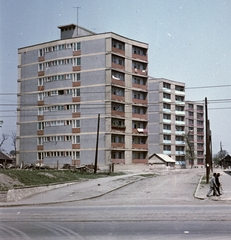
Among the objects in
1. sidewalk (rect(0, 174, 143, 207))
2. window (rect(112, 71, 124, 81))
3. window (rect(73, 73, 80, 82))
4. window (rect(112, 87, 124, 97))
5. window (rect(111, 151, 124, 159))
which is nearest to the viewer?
sidewalk (rect(0, 174, 143, 207))

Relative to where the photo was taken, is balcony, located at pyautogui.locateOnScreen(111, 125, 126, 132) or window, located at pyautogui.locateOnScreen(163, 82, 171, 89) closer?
balcony, located at pyautogui.locateOnScreen(111, 125, 126, 132)

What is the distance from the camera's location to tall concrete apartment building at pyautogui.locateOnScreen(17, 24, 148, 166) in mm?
63344

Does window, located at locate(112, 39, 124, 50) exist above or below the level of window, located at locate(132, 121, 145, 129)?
above

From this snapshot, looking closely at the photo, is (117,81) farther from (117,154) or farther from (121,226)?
(121,226)

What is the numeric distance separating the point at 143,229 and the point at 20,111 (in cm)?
6310

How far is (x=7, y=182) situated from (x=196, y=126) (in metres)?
108

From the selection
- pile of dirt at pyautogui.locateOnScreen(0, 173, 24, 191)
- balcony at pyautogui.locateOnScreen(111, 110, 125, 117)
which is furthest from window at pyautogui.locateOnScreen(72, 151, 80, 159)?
pile of dirt at pyautogui.locateOnScreen(0, 173, 24, 191)

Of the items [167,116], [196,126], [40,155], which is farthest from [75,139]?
[196,126]

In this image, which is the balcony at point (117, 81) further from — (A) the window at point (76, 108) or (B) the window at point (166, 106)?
(B) the window at point (166, 106)

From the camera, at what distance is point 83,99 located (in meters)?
64.2

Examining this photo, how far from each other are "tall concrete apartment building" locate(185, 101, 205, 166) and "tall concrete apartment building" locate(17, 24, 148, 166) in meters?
59.7

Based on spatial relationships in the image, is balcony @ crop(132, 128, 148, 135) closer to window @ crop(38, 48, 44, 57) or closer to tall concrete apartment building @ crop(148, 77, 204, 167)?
window @ crop(38, 48, 44, 57)

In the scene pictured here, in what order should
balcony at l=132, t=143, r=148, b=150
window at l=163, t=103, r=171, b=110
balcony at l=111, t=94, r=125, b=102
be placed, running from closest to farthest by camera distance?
balcony at l=111, t=94, r=125, b=102 < balcony at l=132, t=143, r=148, b=150 < window at l=163, t=103, r=171, b=110

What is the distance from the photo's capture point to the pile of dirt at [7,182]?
26.4m
